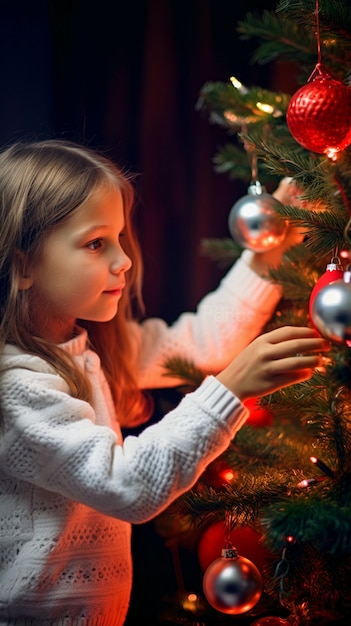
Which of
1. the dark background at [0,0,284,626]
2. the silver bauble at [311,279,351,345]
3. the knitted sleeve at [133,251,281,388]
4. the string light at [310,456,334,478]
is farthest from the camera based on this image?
the dark background at [0,0,284,626]

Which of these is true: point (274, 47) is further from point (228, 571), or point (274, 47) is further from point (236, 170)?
point (228, 571)

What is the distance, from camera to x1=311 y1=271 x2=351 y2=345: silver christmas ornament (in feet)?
2.15

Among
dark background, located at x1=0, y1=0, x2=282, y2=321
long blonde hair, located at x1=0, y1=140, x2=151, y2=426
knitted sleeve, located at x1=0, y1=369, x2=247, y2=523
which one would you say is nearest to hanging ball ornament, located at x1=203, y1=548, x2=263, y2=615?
knitted sleeve, located at x1=0, y1=369, x2=247, y2=523

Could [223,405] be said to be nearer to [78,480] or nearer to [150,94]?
[78,480]

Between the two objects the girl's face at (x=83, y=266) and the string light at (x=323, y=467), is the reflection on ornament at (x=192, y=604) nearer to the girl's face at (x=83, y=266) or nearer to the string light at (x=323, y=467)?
the string light at (x=323, y=467)

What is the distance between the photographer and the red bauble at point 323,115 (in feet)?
2.62

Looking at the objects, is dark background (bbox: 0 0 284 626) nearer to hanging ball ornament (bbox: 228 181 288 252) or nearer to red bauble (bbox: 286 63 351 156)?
hanging ball ornament (bbox: 228 181 288 252)

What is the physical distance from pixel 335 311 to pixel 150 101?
978 millimetres

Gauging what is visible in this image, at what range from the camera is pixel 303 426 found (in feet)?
3.46

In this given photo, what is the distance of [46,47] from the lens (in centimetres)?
137

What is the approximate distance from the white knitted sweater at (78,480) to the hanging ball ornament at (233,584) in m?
0.12

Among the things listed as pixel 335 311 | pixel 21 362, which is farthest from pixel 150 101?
pixel 335 311

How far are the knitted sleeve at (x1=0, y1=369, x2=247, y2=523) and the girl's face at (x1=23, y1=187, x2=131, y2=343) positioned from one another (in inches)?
6.1

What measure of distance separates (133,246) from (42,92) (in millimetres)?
376
